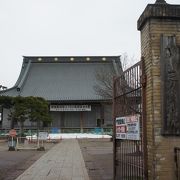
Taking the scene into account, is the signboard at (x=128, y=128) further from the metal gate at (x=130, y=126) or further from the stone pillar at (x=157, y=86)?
the stone pillar at (x=157, y=86)

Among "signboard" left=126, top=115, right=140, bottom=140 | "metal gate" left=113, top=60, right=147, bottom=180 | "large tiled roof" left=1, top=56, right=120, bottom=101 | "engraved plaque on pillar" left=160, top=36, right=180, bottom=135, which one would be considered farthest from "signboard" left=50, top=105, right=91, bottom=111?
"engraved plaque on pillar" left=160, top=36, right=180, bottom=135

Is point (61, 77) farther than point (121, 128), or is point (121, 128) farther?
point (61, 77)

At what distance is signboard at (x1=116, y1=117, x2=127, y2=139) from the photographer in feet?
34.4

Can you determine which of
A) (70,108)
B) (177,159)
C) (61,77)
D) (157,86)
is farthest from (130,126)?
(61,77)

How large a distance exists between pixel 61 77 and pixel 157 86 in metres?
61.4

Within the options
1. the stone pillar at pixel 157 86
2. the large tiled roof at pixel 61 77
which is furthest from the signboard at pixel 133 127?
the large tiled roof at pixel 61 77

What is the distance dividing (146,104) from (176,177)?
169 centimetres

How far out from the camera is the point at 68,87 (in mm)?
66125

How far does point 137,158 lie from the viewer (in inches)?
387

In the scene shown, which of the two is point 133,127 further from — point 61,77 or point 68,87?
point 61,77

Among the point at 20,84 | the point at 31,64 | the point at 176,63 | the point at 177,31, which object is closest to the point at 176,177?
the point at 176,63

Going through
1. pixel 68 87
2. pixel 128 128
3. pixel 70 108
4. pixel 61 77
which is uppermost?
pixel 61 77

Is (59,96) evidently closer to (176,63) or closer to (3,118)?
(3,118)

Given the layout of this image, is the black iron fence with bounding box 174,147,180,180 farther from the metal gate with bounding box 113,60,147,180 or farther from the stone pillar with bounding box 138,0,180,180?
the metal gate with bounding box 113,60,147,180
